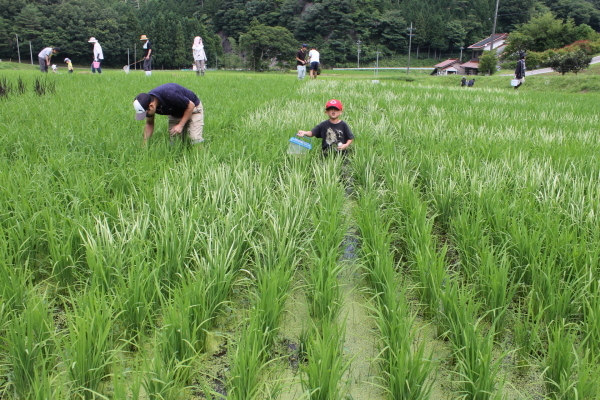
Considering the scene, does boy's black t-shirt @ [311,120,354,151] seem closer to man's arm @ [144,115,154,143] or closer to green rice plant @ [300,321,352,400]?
man's arm @ [144,115,154,143]

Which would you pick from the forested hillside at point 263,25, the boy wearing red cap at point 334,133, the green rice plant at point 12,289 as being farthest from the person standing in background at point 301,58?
the forested hillside at point 263,25

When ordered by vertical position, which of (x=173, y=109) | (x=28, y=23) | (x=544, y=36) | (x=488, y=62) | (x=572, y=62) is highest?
(x=28, y=23)

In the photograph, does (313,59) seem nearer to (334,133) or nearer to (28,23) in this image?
(334,133)

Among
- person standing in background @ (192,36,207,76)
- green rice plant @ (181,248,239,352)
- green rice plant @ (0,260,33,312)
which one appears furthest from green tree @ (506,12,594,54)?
green rice plant @ (0,260,33,312)

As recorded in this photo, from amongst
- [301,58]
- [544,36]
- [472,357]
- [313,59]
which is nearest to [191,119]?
[472,357]

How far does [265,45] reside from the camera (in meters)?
52.7

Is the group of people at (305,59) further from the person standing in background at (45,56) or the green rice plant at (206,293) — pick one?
the green rice plant at (206,293)

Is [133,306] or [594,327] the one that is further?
[133,306]

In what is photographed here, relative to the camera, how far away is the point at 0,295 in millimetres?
1592

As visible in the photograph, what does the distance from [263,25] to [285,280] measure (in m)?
58.3

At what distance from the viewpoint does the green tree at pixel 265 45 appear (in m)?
51.7

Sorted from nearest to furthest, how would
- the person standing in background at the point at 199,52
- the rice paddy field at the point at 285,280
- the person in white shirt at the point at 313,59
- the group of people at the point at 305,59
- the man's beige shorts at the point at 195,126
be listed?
the rice paddy field at the point at 285,280 < the man's beige shorts at the point at 195,126 < the person standing in background at the point at 199,52 < the group of people at the point at 305,59 < the person in white shirt at the point at 313,59

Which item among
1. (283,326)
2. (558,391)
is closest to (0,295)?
(283,326)

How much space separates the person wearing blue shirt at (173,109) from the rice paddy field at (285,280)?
0.26m
